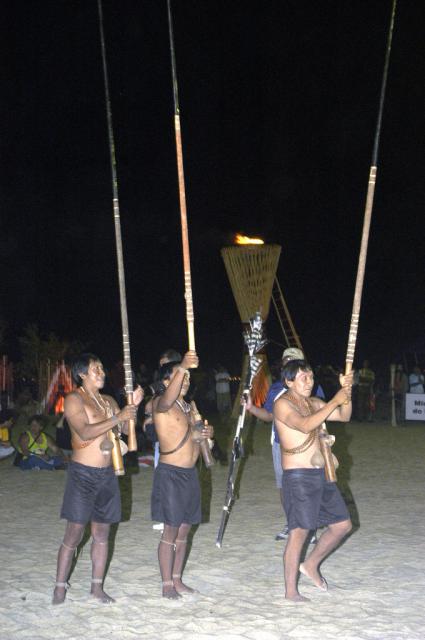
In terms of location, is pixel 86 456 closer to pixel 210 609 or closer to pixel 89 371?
pixel 89 371

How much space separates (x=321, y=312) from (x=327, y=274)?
2206mm

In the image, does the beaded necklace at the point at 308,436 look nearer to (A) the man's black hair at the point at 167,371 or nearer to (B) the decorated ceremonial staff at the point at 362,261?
(B) the decorated ceremonial staff at the point at 362,261

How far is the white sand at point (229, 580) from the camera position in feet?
19.0

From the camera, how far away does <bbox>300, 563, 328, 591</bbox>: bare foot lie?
6836 millimetres

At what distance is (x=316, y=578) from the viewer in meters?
6.88

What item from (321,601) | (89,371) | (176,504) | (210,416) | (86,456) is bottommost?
(210,416)

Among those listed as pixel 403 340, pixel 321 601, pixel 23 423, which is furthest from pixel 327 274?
pixel 321 601

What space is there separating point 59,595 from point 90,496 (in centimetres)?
81

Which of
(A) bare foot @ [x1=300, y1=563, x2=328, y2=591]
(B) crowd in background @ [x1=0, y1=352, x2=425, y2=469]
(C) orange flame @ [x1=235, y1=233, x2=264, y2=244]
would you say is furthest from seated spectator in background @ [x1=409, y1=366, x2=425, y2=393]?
(A) bare foot @ [x1=300, y1=563, x2=328, y2=591]

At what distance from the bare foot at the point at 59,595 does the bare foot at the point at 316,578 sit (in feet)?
6.41

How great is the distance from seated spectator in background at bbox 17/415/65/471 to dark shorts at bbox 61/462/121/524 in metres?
8.44

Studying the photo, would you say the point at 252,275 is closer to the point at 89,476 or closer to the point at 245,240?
the point at 245,240

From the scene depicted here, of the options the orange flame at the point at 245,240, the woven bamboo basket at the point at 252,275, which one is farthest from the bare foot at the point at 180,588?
the orange flame at the point at 245,240

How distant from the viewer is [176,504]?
6.45 m
